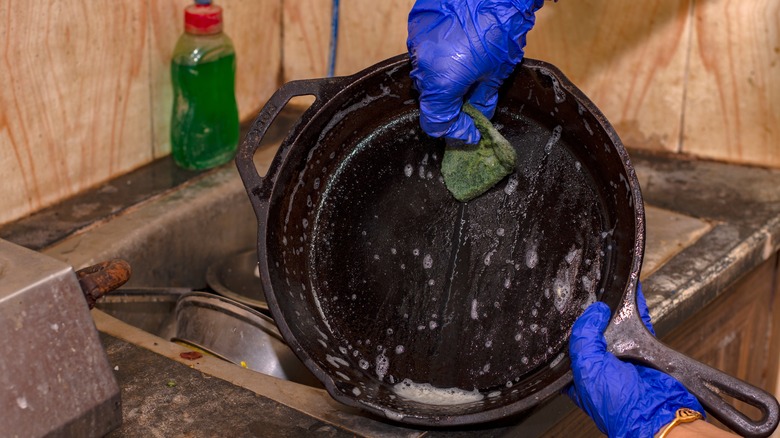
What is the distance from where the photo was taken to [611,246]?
4.02 feet

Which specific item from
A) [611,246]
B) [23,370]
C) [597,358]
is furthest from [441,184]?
[23,370]

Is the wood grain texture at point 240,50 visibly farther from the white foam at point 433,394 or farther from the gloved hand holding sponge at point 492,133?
the white foam at point 433,394

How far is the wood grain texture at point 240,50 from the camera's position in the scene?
1896 millimetres

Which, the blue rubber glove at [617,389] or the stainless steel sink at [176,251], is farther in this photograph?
the stainless steel sink at [176,251]

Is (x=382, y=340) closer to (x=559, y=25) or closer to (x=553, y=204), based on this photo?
(x=553, y=204)

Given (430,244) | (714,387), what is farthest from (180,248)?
(714,387)

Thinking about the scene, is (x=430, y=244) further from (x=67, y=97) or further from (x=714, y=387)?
(x=67, y=97)

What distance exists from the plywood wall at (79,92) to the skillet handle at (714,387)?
1.10 meters

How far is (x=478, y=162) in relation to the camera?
1332 mm

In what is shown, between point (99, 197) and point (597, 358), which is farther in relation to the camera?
point (99, 197)

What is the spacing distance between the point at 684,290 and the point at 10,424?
1.07 meters

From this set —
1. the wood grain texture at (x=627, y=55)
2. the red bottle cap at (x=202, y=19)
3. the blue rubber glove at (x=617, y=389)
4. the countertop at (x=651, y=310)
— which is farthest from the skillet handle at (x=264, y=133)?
the wood grain texture at (x=627, y=55)

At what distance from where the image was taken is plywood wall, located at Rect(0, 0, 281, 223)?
5.32 ft

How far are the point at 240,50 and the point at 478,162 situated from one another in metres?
0.95
